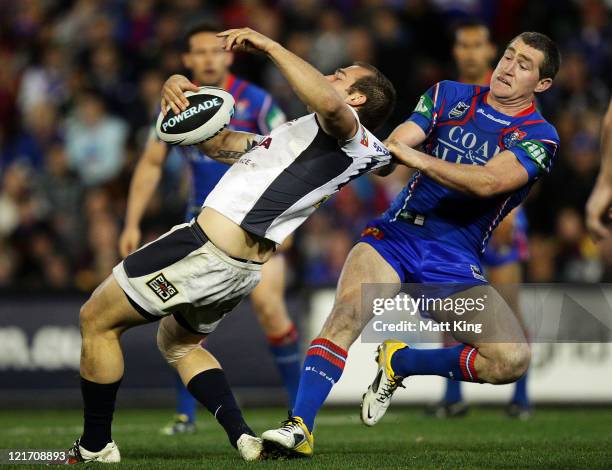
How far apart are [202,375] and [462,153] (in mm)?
1957

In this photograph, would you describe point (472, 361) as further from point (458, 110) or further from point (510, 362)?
point (458, 110)

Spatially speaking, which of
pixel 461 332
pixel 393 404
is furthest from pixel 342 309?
pixel 393 404

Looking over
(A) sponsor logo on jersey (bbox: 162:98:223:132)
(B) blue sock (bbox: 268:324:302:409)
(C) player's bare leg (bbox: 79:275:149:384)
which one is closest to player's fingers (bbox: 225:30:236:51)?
(A) sponsor logo on jersey (bbox: 162:98:223:132)

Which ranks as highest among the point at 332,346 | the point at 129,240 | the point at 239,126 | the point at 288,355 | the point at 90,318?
the point at 239,126

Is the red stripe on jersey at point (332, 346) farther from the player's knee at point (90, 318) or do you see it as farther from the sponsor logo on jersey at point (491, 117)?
the sponsor logo on jersey at point (491, 117)

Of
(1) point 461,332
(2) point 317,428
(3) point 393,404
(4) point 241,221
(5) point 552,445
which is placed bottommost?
(3) point 393,404

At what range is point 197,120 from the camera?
560 centimetres

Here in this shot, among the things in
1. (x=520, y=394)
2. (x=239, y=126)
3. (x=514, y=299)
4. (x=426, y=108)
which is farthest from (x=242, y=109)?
(x=520, y=394)

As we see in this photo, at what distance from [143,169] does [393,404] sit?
3820mm

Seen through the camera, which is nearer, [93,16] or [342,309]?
[342,309]

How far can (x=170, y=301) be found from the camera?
5.54m

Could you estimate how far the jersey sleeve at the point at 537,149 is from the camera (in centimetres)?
611

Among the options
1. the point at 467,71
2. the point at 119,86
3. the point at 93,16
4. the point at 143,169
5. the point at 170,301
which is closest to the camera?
the point at 170,301

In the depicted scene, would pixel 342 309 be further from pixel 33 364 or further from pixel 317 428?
pixel 33 364
